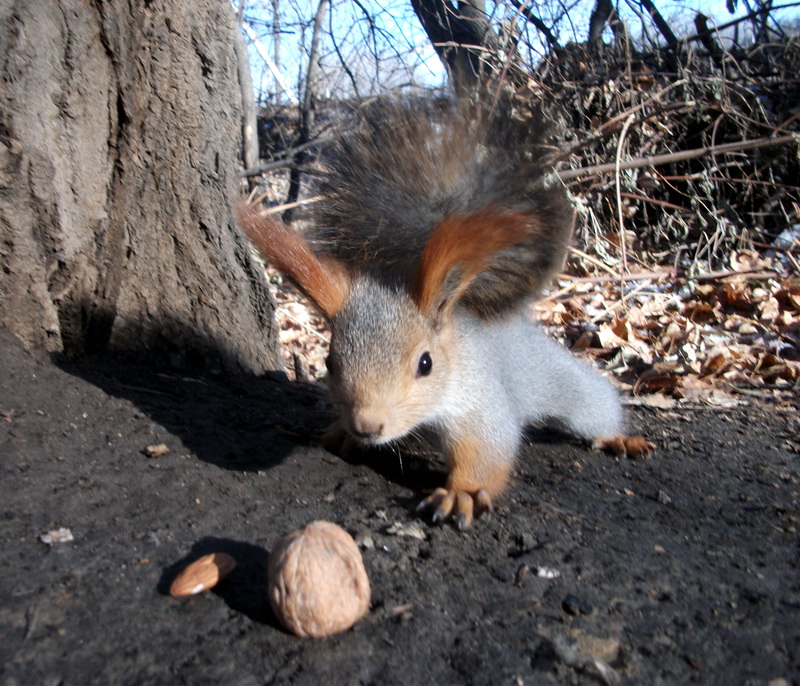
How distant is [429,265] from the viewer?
6.11 ft

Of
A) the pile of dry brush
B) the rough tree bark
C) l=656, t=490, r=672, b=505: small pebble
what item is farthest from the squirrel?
the rough tree bark

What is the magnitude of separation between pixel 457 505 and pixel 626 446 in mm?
927

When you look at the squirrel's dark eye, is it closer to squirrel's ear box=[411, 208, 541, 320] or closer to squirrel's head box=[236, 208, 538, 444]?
squirrel's head box=[236, 208, 538, 444]

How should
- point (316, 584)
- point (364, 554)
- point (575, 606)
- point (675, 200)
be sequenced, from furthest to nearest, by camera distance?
point (675, 200)
point (364, 554)
point (575, 606)
point (316, 584)

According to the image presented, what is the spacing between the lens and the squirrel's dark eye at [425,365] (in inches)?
76.6

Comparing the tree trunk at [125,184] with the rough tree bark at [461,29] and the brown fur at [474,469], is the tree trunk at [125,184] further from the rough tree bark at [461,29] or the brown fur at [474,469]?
the rough tree bark at [461,29]

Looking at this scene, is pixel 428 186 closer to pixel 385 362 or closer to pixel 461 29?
pixel 385 362

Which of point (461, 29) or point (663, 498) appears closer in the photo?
point (663, 498)

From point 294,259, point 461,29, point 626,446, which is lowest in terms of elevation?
point 626,446

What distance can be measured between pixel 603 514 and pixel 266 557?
2.96 feet

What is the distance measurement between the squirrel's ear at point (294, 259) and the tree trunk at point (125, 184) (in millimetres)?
525

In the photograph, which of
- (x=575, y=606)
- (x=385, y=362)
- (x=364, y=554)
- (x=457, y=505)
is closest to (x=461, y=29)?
(x=385, y=362)

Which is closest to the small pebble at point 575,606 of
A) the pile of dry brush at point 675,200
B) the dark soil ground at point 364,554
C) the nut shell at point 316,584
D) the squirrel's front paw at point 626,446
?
the dark soil ground at point 364,554

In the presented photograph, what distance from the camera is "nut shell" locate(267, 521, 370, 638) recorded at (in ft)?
3.82
